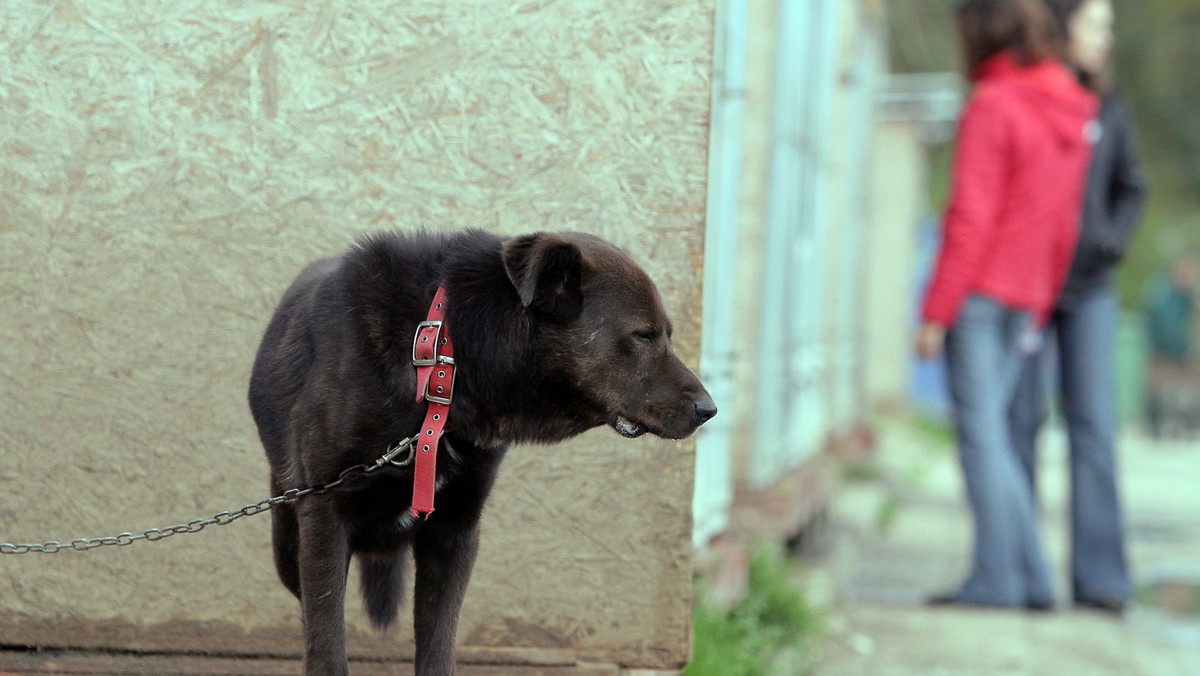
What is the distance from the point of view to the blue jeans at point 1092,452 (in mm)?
6699

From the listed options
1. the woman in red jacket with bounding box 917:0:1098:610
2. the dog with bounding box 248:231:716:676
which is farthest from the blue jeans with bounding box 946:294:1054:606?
the dog with bounding box 248:231:716:676

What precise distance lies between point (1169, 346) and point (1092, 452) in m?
14.8

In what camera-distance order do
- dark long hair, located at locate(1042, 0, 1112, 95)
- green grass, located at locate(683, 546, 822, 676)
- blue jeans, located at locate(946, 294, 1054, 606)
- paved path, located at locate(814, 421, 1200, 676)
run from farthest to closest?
dark long hair, located at locate(1042, 0, 1112, 95) < blue jeans, located at locate(946, 294, 1054, 606) < paved path, located at locate(814, 421, 1200, 676) < green grass, located at locate(683, 546, 822, 676)

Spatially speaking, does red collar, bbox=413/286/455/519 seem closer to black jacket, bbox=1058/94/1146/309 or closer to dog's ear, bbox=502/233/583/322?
dog's ear, bbox=502/233/583/322

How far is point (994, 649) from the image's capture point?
18.7ft

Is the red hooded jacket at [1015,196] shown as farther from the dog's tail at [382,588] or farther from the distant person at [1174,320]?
the distant person at [1174,320]

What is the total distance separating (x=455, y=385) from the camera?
304cm

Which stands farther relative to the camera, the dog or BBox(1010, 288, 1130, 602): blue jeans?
BBox(1010, 288, 1130, 602): blue jeans

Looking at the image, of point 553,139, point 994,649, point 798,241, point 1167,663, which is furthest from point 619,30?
point 798,241

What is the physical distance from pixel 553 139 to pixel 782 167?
336cm

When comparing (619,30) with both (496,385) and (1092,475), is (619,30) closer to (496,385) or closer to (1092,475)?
(496,385)

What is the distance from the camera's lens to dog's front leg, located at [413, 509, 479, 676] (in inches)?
128

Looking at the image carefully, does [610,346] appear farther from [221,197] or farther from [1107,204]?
[1107,204]

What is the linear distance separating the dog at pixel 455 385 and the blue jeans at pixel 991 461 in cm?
360
